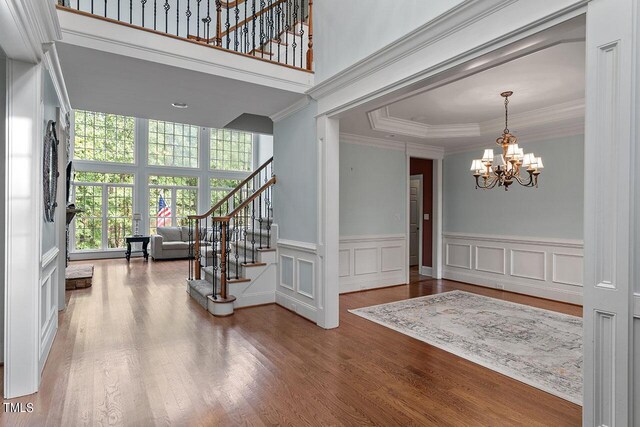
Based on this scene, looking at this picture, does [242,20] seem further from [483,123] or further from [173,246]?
[173,246]

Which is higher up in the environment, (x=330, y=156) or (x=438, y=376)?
(x=330, y=156)

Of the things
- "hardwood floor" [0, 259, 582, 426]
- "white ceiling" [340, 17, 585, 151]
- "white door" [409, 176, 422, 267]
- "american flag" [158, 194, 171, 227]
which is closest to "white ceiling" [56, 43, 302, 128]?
"white ceiling" [340, 17, 585, 151]

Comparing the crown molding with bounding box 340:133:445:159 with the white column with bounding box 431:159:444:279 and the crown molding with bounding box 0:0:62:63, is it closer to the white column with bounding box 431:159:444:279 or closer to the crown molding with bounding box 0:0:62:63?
the white column with bounding box 431:159:444:279

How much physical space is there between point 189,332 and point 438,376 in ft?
8.13

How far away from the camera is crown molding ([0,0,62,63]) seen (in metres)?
1.94

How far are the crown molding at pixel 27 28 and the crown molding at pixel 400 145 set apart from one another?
382 centimetres

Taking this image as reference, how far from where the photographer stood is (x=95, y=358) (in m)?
3.06

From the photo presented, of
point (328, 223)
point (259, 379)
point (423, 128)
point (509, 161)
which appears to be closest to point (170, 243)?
point (328, 223)

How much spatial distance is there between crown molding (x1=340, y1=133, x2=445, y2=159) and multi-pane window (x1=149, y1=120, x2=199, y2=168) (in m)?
6.44

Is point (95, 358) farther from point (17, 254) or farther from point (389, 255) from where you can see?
point (389, 255)

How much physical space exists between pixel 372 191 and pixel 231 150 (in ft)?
21.7

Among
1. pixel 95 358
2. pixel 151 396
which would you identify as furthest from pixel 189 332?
pixel 151 396

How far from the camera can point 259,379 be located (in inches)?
107

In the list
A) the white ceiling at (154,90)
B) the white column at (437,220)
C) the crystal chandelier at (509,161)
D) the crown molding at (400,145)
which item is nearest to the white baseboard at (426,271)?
the white column at (437,220)
